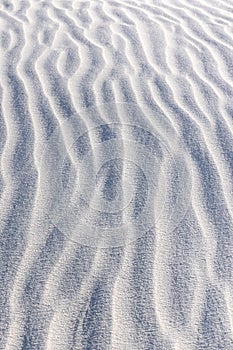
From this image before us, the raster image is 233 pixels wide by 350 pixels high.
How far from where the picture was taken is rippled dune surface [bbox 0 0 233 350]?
1.99 meters

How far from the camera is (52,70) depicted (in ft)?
12.0

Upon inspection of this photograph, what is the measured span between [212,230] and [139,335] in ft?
2.22

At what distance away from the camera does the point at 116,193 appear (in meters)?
2.55

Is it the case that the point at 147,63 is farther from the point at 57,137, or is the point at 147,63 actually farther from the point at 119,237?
the point at 119,237

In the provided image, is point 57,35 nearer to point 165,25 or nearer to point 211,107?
point 165,25

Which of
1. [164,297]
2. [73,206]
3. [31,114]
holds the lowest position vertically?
[164,297]

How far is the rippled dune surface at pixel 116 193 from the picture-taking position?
1986mm

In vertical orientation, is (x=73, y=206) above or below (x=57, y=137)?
below

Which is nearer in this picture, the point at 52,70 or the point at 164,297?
the point at 164,297

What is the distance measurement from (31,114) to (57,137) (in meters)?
0.32

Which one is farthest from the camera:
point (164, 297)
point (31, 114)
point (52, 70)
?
point (52, 70)

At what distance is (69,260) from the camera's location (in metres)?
2.22

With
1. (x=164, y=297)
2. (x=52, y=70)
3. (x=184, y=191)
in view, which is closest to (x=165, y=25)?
(x=52, y=70)

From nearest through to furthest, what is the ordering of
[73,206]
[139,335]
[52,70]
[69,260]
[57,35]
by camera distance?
[139,335]
[69,260]
[73,206]
[52,70]
[57,35]
